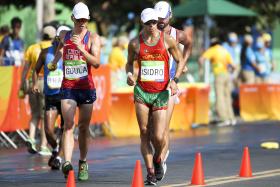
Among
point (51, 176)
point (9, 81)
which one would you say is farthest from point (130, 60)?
point (9, 81)

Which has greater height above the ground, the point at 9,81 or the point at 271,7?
the point at 271,7

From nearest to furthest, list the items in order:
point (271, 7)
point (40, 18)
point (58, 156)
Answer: point (58, 156), point (40, 18), point (271, 7)

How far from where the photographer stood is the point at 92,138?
21.5 metres

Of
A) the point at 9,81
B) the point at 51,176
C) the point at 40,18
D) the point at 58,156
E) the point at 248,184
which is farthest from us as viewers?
the point at 40,18

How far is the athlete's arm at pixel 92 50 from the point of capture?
43.4ft

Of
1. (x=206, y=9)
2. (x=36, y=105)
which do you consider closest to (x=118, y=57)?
(x=206, y=9)

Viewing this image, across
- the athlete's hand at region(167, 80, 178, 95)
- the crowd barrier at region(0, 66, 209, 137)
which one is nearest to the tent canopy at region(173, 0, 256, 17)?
the crowd barrier at region(0, 66, 209, 137)

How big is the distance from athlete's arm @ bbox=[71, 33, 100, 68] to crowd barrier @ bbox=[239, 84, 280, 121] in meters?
13.8

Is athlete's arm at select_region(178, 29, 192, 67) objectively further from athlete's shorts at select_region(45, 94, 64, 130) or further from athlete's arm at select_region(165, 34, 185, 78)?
athlete's shorts at select_region(45, 94, 64, 130)

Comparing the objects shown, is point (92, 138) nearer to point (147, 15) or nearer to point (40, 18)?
point (40, 18)

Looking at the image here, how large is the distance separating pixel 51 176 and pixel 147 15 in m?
2.59

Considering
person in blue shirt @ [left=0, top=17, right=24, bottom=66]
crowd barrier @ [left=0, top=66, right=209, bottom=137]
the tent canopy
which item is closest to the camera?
crowd barrier @ [left=0, top=66, right=209, bottom=137]

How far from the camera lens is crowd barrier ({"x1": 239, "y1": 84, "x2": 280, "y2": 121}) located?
27.0 m

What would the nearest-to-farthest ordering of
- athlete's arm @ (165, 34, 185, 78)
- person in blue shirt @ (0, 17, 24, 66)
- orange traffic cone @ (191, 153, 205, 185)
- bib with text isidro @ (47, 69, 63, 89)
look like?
orange traffic cone @ (191, 153, 205, 185), athlete's arm @ (165, 34, 185, 78), bib with text isidro @ (47, 69, 63, 89), person in blue shirt @ (0, 17, 24, 66)
